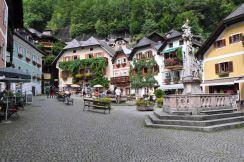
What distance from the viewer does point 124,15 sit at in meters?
97.8

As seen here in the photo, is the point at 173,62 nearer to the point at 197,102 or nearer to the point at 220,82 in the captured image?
the point at 220,82

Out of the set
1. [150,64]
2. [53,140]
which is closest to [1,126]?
[53,140]

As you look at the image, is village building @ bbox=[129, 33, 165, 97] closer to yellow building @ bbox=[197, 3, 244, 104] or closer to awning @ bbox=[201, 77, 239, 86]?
yellow building @ bbox=[197, 3, 244, 104]

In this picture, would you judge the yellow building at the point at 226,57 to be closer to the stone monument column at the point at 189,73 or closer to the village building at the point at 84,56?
the stone monument column at the point at 189,73

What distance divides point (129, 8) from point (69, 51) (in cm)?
3930

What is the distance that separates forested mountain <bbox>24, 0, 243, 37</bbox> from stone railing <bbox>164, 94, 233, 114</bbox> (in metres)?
59.1

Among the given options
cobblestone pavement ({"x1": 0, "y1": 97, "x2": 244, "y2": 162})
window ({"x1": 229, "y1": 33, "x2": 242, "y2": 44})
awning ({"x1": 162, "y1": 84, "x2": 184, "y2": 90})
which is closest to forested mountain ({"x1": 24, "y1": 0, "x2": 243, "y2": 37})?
awning ({"x1": 162, "y1": 84, "x2": 184, "y2": 90})

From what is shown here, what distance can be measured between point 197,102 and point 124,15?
8688cm

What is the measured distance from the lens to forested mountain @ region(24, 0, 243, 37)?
80.4 meters

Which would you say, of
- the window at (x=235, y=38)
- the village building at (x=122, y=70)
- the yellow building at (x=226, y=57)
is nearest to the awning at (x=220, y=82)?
the yellow building at (x=226, y=57)

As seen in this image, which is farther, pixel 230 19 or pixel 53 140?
pixel 230 19

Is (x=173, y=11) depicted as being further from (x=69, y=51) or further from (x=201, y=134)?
(x=201, y=134)

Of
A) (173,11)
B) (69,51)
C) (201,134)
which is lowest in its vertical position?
(201,134)

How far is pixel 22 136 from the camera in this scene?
1040 centimetres
